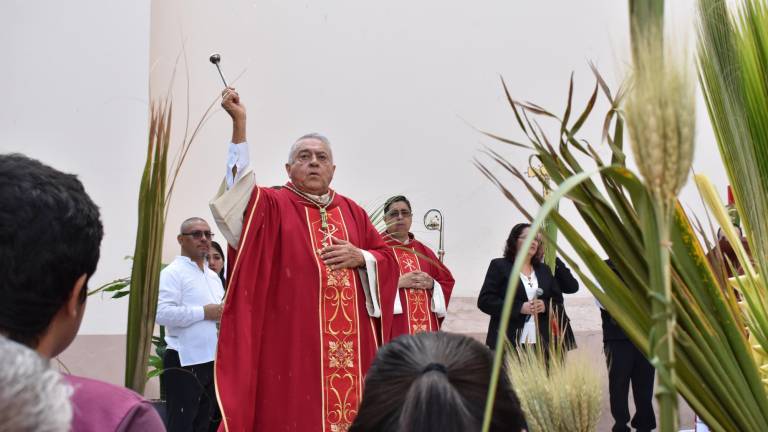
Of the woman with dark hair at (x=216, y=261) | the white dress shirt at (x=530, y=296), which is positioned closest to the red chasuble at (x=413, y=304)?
the white dress shirt at (x=530, y=296)

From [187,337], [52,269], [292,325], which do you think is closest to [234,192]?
[292,325]

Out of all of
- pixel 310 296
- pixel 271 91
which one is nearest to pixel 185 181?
pixel 271 91

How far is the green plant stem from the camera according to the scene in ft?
3.47

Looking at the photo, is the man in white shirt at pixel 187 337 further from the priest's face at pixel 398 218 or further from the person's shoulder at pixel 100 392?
the person's shoulder at pixel 100 392

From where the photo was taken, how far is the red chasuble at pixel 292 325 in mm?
4535

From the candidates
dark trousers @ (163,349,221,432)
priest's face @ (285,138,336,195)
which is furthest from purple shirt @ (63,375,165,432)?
dark trousers @ (163,349,221,432)

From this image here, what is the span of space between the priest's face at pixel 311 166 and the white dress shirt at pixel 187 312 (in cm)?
154

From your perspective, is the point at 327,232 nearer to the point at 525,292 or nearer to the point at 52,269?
the point at 525,292

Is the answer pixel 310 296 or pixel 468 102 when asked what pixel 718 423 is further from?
pixel 468 102

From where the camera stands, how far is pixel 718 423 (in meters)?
1.42

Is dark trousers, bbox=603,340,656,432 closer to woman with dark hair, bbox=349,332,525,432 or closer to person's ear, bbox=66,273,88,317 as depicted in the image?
woman with dark hair, bbox=349,332,525,432

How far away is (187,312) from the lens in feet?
20.4

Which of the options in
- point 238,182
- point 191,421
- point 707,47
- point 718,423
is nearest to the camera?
point 718,423

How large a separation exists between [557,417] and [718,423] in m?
0.23
